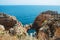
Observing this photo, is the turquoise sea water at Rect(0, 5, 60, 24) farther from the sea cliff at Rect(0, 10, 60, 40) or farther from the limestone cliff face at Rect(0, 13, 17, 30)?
the limestone cliff face at Rect(0, 13, 17, 30)

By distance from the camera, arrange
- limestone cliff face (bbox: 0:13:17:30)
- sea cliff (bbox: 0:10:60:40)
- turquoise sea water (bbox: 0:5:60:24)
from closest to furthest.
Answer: sea cliff (bbox: 0:10:60:40)
limestone cliff face (bbox: 0:13:17:30)
turquoise sea water (bbox: 0:5:60:24)

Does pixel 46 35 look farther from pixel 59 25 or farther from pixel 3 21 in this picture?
pixel 3 21

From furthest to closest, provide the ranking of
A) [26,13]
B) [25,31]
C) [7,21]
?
[26,13], [7,21], [25,31]

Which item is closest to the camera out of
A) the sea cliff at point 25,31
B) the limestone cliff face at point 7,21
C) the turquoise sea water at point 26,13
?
the sea cliff at point 25,31

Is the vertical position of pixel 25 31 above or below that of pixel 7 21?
above

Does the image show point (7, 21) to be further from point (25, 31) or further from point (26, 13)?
point (26, 13)

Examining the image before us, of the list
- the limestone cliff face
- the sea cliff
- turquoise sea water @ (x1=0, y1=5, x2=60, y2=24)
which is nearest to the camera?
the sea cliff

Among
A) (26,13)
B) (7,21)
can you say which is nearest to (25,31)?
(7,21)

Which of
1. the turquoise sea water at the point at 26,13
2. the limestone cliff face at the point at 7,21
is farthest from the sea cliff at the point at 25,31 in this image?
the turquoise sea water at the point at 26,13

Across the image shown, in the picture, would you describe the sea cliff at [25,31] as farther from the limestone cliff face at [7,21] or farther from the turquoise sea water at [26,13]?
the turquoise sea water at [26,13]

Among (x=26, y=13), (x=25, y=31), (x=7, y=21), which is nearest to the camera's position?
(x=25, y=31)

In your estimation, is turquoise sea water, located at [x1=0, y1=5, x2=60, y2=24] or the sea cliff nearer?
the sea cliff

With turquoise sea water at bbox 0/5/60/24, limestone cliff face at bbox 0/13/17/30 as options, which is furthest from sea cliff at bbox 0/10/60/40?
turquoise sea water at bbox 0/5/60/24

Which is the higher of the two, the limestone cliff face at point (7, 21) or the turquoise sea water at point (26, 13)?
the limestone cliff face at point (7, 21)
